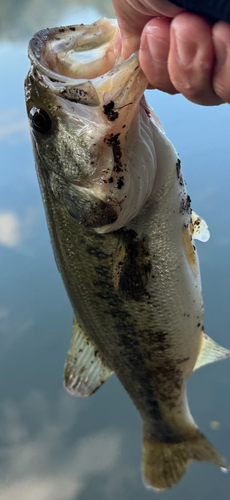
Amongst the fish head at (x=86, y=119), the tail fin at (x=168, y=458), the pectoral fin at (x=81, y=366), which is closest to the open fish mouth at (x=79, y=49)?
the fish head at (x=86, y=119)

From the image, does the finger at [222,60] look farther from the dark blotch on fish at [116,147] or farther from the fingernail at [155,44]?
the dark blotch on fish at [116,147]

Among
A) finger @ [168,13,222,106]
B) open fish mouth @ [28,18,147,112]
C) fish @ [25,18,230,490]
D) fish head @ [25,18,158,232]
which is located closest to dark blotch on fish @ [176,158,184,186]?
fish @ [25,18,230,490]

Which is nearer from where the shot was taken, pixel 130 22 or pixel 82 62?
pixel 130 22

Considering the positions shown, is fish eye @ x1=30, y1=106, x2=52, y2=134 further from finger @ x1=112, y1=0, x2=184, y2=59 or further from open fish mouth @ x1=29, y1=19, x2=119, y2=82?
finger @ x1=112, y1=0, x2=184, y2=59

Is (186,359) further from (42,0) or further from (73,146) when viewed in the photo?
(42,0)

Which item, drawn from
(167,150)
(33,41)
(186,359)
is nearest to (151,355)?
(186,359)

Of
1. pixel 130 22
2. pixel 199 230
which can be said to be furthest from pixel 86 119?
pixel 199 230

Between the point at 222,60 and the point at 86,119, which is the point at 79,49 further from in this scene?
the point at 222,60
